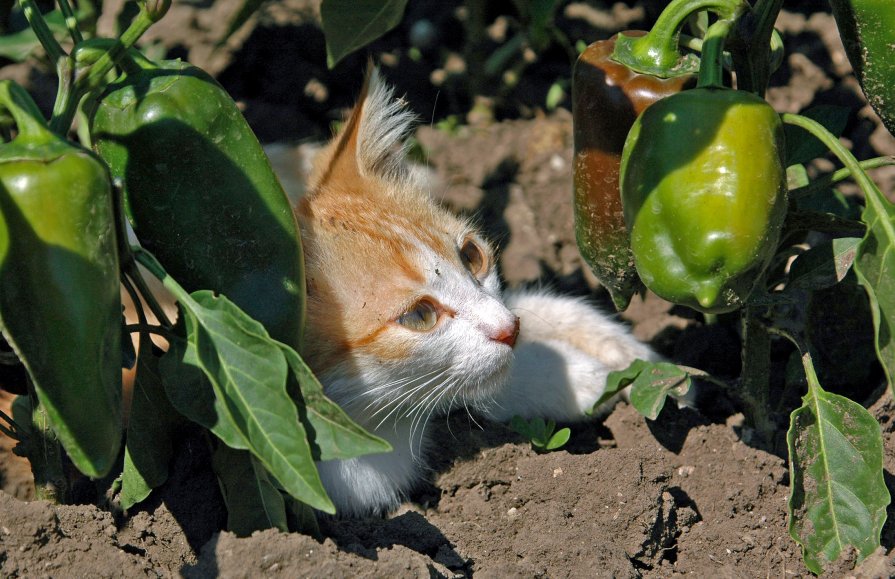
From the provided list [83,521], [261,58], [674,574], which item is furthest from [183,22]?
[674,574]

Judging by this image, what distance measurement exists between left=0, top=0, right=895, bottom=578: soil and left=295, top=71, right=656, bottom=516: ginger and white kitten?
0.11 m

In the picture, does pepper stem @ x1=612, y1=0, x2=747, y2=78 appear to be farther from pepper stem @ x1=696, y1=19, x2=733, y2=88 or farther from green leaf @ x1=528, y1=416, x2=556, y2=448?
green leaf @ x1=528, y1=416, x2=556, y2=448

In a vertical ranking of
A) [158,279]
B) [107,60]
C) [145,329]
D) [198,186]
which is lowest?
[145,329]

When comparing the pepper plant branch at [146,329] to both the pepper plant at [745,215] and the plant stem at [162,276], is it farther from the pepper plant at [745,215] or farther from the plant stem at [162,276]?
the pepper plant at [745,215]

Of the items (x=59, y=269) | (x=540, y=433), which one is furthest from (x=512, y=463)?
(x=59, y=269)

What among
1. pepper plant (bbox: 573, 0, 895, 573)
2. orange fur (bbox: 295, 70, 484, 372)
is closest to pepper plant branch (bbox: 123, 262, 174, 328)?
orange fur (bbox: 295, 70, 484, 372)

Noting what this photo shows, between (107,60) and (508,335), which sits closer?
(107,60)

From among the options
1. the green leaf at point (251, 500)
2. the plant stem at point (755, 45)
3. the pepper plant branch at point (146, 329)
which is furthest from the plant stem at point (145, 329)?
the plant stem at point (755, 45)

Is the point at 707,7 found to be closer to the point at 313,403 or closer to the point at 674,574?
the point at 313,403

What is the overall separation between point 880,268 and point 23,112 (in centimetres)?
128

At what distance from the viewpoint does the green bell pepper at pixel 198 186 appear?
1.48 metres

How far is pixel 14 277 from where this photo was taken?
1223 millimetres

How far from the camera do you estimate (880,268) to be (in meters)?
1.47

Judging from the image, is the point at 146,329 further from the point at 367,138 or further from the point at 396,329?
the point at 367,138
